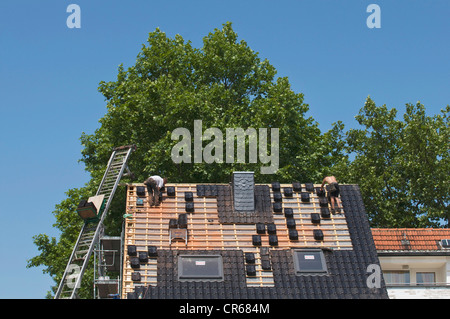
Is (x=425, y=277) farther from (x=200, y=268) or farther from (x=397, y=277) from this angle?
(x=200, y=268)

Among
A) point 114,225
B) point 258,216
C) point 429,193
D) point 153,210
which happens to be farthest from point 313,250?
point 429,193

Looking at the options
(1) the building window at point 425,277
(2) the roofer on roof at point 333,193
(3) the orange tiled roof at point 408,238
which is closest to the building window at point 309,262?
(2) the roofer on roof at point 333,193

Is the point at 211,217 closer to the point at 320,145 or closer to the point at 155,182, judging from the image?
the point at 155,182

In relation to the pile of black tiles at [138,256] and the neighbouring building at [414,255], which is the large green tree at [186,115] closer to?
the neighbouring building at [414,255]

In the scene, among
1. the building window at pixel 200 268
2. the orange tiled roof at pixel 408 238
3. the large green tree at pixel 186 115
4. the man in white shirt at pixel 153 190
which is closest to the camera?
the building window at pixel 200 268

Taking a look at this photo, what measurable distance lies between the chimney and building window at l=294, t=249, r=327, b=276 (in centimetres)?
343

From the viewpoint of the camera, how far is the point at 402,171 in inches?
2247

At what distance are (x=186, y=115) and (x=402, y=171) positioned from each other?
16957mm

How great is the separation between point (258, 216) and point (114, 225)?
17.7 metres

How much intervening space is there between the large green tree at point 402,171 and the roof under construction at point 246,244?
19.1m

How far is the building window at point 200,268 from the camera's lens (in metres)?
32.4

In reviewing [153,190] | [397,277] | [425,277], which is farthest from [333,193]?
[425,277]
